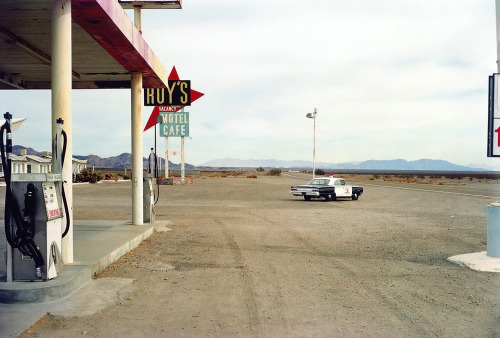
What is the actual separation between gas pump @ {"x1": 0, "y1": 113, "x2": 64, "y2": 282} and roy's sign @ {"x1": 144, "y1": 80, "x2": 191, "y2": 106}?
26.0ft

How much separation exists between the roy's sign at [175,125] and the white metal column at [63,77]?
132 feet

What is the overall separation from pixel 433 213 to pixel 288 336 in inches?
658

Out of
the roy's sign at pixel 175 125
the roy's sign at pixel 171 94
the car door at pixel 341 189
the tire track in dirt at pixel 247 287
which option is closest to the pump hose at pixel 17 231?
the tire track in dirt at pixel 247 287

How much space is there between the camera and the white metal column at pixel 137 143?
12398 mm

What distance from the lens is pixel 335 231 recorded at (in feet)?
47.2

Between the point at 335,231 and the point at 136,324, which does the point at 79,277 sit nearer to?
the point at 136,324

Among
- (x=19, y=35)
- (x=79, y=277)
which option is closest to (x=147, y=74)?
(x=19, y=35)

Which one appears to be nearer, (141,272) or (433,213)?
(141,272)

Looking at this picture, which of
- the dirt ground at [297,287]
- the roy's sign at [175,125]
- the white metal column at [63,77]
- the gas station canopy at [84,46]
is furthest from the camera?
the roy's sign at [175,125]

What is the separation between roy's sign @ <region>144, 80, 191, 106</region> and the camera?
14305mm

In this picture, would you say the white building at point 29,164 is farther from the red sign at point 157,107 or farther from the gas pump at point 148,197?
the gas pump at point 148,197

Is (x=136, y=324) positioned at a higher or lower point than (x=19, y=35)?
lower

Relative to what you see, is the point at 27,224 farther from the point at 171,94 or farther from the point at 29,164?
the point at 29,164

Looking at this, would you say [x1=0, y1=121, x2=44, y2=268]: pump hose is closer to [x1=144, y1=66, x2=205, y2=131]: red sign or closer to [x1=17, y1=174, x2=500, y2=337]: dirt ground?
[x1=17, y1=174, x2=500, y2=337]: dirt ground
